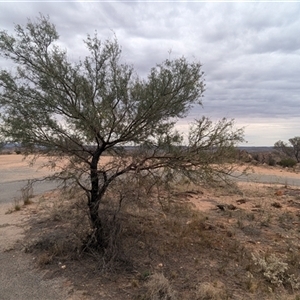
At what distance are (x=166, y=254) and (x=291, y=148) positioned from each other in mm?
44179

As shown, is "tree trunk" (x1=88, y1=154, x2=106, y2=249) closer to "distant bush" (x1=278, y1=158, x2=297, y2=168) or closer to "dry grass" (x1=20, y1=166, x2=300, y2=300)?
"dry grass" (x1=20, y1=166, x2=300, y2=300)

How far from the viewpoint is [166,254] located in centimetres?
700

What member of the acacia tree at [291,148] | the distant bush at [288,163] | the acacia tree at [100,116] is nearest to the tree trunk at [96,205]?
the acacia tree at [100,116]

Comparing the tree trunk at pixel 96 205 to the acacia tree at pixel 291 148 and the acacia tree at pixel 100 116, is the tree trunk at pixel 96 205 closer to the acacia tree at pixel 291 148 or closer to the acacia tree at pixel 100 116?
the acacia tree at pixel 100 116

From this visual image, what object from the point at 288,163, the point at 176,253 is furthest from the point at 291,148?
the point at 176,253

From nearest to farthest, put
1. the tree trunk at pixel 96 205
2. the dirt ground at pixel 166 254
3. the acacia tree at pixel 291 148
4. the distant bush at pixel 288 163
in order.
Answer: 1. the dirt ground at pixel 166 254
2. the tree trunk at pixel 96 205
3. the distant bush at pixel 288 163
4. the acacia tree at pixel 291 148

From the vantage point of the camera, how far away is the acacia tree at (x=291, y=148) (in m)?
43.8

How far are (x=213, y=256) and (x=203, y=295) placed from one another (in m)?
1.97

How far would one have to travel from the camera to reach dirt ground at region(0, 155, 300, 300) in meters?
5.49

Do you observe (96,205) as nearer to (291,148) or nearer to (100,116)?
(100,116)

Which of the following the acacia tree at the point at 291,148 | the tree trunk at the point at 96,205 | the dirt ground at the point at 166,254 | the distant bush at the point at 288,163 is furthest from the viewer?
the acacia tree at the point at 291,148

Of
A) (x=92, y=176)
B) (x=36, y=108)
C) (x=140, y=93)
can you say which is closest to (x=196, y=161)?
(x=140, y=93)

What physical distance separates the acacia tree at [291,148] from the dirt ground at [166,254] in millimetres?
36212

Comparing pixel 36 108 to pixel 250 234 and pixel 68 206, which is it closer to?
pixel 68 206
